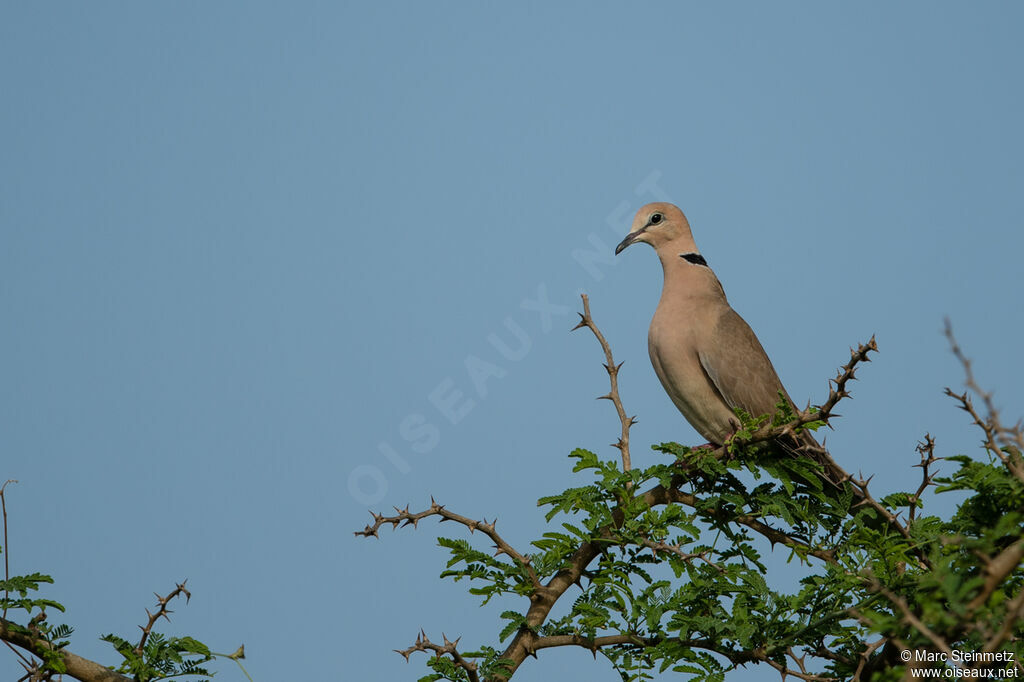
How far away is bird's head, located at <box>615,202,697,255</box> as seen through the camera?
6832 millimetres

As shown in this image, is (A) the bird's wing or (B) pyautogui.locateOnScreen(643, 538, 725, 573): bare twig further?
(A) the bird's wing

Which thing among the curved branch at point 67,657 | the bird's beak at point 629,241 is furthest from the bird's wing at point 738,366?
the curved branch at point 67,657

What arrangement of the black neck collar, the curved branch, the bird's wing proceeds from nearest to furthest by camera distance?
the curved branch < the bird's wing < the black neck collar

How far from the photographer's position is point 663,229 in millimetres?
6844

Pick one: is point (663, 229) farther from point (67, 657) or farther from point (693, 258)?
point (67, 657)

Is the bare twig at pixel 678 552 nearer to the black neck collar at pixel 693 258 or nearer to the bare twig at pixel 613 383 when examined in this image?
the bare twig at pixel 613 383

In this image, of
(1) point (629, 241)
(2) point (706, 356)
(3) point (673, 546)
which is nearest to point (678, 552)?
(3) point (673, 546)

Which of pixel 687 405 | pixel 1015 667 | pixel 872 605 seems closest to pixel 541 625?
pixel 872 605

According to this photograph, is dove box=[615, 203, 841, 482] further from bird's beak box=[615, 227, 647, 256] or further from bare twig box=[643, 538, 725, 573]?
bare twig box=[643, 538, 725, 573]

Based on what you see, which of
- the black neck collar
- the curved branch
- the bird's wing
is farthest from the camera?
the black neck collar

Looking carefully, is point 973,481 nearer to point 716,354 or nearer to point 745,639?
point 745,639

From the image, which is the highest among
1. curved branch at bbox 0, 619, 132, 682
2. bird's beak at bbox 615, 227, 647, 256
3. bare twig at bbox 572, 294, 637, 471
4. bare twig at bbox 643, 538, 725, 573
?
bird's beak at bbox 615, 227, 647, 256

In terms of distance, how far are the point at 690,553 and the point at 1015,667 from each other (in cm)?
125

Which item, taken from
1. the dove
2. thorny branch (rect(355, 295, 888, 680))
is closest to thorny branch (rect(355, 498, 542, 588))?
thorny branch (rect(355, 295, 888, 680))
